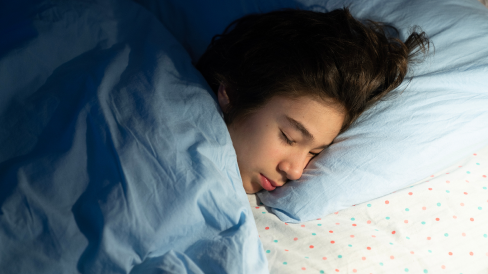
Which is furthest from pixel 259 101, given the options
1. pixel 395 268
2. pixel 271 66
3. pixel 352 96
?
pixel 395 268

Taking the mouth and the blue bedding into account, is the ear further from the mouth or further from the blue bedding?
the mouth

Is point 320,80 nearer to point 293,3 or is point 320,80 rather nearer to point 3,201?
point 293,3

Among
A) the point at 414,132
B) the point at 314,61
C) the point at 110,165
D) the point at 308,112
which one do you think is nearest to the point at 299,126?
the point at 308,112

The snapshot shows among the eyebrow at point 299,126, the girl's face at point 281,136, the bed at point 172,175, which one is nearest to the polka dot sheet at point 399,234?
the bed at point 172,175

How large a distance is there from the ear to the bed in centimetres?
8

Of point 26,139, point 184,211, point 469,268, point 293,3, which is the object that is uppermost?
point 293,3

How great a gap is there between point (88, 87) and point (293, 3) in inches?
27.3

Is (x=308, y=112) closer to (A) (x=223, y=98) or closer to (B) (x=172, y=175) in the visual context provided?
(A) (x=223, y=98)

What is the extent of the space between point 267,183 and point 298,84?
26 cm

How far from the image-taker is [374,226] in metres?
0.92

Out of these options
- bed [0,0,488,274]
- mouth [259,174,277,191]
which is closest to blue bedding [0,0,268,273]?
bed [0,0,488,274]

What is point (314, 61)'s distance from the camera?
38.2 inches

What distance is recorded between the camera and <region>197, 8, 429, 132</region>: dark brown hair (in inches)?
37.9

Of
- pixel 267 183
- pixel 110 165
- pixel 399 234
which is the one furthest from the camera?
pixel 267 183
